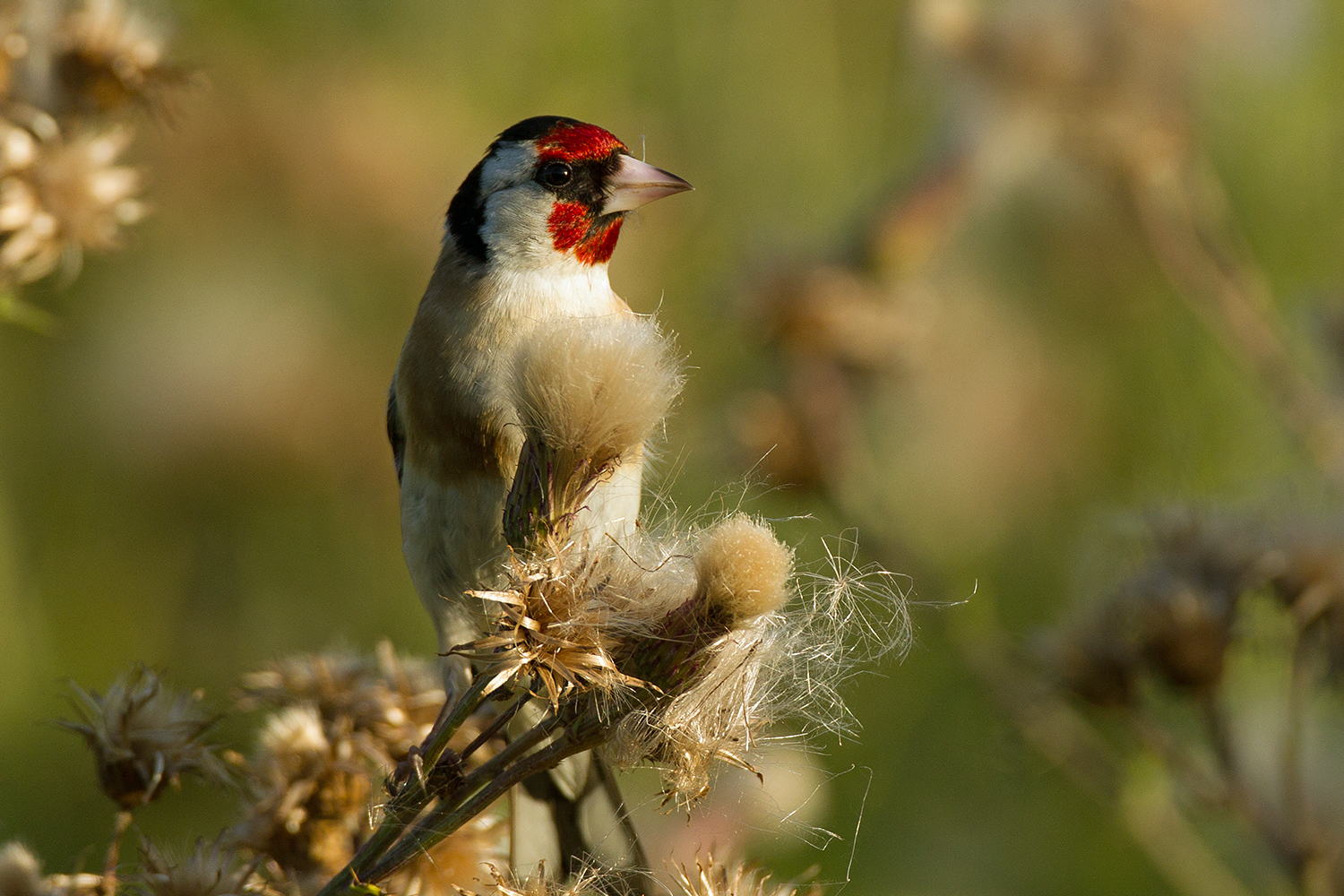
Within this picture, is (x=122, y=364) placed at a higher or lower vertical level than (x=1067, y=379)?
higher

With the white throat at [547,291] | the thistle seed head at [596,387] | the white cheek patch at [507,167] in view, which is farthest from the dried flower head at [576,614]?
the white cheek patch at [507,167]

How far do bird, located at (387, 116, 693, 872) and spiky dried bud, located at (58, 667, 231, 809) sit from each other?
1.33ft

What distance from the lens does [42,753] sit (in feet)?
13.4

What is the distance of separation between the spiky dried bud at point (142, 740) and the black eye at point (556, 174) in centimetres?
132

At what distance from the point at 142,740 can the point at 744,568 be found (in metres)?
1.10

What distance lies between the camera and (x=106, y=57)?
2.53m

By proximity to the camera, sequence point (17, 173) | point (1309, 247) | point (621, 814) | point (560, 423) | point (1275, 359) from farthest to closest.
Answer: point (1309, 247)
point (1275, 359)
point (17, 173)
point (621, 814)
point (560, 423)

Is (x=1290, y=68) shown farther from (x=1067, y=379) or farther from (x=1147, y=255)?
(x=1067, y=379)

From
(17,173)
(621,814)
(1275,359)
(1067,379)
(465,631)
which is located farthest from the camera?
(1067,379)

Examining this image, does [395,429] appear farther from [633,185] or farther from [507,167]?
[633,185]

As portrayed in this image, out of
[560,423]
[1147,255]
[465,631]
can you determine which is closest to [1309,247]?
[1147,255]

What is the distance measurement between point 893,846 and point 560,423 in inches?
128

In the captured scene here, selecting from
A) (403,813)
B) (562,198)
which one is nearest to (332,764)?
(403,813)

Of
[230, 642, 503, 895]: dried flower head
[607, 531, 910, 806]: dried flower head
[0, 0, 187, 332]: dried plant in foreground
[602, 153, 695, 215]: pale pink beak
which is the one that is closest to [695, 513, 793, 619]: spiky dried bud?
[607, 531, 910, 806]: dried flower head
